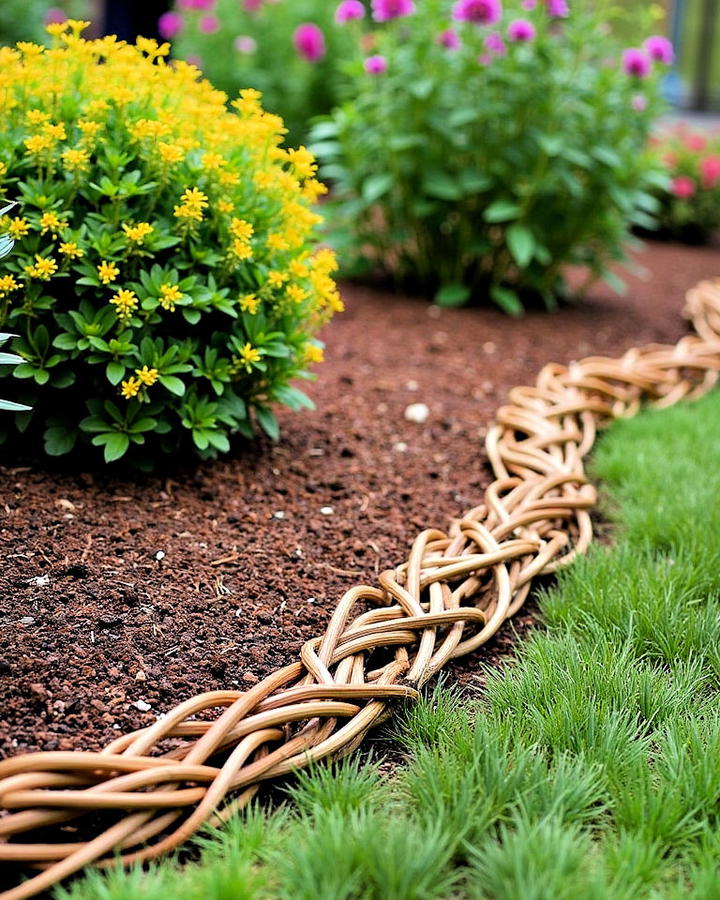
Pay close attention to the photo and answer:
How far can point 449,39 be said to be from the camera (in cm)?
438

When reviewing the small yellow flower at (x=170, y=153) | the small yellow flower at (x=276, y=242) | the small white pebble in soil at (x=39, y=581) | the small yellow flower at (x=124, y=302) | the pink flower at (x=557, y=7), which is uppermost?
the pink flower at (x=557, y=7)

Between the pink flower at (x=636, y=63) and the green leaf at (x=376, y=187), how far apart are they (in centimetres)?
119

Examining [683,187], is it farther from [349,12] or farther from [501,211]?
[349,12]

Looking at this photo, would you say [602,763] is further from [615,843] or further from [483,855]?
[483,855]

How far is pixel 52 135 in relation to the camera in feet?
7.30

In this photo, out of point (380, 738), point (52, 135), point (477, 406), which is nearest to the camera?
point (380, 738)

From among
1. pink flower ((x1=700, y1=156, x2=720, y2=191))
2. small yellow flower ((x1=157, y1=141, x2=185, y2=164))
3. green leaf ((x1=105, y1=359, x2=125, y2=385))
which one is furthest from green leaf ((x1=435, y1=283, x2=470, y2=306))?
pink flower ((x1=700, y1=156, x2=720, y2=191))

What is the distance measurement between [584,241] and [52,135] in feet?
10.2

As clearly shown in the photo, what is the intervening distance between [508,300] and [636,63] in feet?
3.92

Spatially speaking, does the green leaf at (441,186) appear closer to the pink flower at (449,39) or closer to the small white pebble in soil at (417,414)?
the pink flower at (449,39)

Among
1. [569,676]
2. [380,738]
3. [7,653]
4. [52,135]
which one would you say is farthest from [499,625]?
[52,135]

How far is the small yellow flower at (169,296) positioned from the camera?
224cm

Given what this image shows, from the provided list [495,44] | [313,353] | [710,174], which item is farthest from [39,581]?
[710,174]

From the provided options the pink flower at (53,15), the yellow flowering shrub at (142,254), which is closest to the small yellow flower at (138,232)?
the yellow flowering shrub at (142,254)
